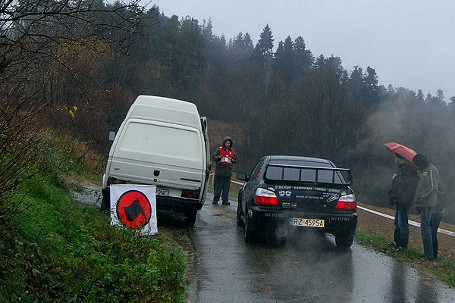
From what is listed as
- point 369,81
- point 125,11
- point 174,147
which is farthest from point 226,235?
point 369,81

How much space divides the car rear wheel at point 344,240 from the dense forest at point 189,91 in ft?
15.6

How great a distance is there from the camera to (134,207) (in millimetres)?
9742

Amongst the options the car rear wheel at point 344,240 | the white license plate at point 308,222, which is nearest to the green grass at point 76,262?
the white license plate at point 308,222

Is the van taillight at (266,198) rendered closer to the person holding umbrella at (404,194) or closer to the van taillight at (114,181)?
the person holding umbrella at (404,194)

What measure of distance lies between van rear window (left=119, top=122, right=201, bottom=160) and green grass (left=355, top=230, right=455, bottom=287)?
380 centimetres

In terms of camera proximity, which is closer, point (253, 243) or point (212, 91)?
point (253, 243)

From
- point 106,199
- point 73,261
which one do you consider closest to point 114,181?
point 106,199

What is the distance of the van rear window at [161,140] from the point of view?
484 inches

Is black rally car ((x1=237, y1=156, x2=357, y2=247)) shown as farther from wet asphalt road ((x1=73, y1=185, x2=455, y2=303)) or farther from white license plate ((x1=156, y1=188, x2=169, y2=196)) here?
white license plate ((x1=156, y1=188, x2=169, y2=196))

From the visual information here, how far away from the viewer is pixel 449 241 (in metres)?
17.3

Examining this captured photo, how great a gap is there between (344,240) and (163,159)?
3715mm

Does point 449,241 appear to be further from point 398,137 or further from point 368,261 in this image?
point 398,137

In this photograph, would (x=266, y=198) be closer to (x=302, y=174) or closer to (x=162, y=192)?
(x=302, y=174)

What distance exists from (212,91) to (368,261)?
93.0m
